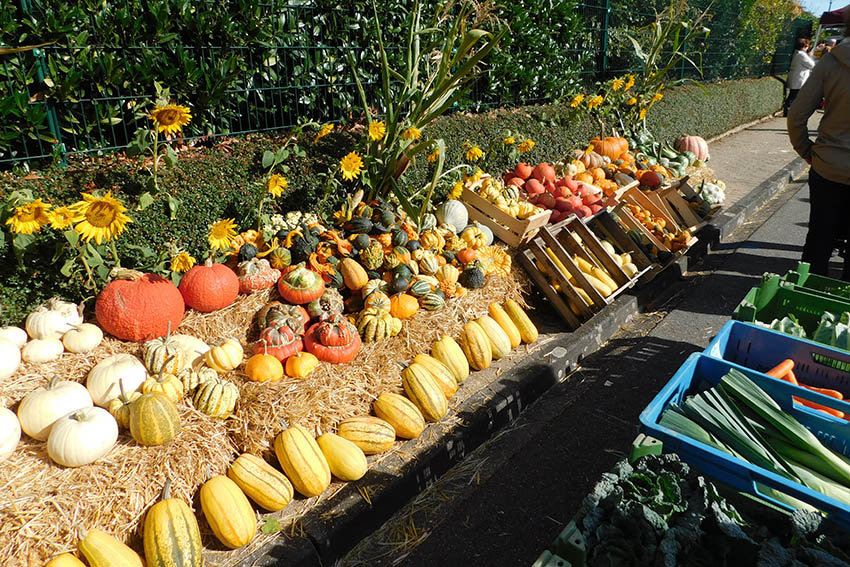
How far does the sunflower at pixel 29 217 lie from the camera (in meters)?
2.94

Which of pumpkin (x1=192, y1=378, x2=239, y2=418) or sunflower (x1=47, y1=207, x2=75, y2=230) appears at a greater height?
sunflower (x1=47, y1=207, x2=75, y2=230)

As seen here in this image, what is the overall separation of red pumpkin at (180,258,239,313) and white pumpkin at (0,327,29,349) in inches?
35.4

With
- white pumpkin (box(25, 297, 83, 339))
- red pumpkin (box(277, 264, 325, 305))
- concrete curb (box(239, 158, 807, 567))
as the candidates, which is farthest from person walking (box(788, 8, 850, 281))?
white pumpkin (box(25, 297, 83, 339))

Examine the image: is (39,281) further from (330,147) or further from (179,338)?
(330,147)

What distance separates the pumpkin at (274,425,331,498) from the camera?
2.85 metres

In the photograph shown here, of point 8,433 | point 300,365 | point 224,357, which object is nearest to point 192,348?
point 224,357

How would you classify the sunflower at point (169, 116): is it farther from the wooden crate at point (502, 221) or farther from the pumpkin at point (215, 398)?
the wooden crate at point (502, 221)

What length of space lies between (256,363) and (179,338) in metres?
0.54

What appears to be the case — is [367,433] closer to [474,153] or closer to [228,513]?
[228,513]

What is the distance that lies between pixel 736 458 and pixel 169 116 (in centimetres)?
342

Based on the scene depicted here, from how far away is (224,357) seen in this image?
3408mm

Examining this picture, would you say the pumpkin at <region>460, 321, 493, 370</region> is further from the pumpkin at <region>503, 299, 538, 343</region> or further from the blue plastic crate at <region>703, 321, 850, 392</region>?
the blue plastic crate at <region>703, 321, 850, 392</region>

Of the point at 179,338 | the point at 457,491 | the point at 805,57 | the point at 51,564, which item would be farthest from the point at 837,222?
the point at 805,57

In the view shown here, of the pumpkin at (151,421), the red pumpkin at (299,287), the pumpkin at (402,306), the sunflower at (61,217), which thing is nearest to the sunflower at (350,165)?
the red pumpkin at (299,287)
